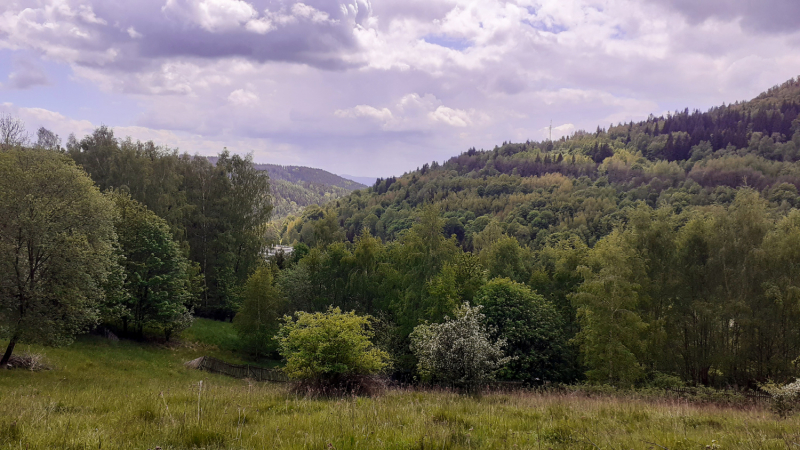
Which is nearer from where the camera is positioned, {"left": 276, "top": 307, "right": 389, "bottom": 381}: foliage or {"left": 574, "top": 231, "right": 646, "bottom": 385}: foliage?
{"left": 276, "top": 307, "right": 389, "bottom": 381}: foliage

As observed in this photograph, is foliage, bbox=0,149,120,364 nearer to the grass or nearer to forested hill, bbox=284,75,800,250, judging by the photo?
the grass

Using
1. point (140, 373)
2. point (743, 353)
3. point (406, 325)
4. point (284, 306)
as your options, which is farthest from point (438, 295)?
point (743, 353)

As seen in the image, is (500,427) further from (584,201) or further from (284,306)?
(584,201)

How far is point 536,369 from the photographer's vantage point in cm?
2844

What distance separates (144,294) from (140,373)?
28.1ft

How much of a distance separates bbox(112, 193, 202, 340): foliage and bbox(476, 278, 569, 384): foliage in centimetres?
2286

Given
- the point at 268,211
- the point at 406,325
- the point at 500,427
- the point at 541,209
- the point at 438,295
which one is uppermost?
the point at 541,209

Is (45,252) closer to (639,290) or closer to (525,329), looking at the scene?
(525,329)

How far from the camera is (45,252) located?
17.7 m

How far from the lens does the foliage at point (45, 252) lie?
17188 millimetres

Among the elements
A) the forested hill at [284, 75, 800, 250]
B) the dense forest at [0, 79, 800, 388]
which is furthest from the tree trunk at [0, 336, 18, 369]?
the forested hill at [284, 75, 800, 250]

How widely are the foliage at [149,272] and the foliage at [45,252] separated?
9.89 m

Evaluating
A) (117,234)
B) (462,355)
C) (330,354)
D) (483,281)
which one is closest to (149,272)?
(117,234)

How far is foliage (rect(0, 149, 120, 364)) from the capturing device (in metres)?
17.2
